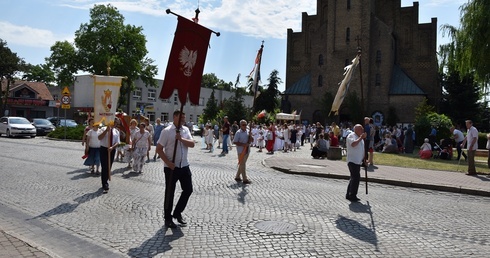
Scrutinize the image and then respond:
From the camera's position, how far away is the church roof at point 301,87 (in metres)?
Answer: 54.6

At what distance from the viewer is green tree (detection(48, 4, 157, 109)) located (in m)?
53.5

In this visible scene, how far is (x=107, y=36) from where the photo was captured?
53656 mm

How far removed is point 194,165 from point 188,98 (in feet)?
30.5

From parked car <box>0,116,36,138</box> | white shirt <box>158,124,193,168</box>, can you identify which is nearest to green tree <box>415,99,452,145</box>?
white shirt <box>158,124,193,168</box>

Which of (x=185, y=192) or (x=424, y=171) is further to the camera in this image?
(x=424, y=171)

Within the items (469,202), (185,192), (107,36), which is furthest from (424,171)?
(107,36)

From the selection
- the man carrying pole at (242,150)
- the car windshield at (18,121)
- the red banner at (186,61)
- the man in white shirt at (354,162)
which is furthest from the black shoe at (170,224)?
the car windshield at (18,121)

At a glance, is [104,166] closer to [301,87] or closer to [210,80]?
[301,87]

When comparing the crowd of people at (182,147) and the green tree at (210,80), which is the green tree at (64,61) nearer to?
the crowd of people at (182,147)

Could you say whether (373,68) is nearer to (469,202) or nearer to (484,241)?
(469,202)

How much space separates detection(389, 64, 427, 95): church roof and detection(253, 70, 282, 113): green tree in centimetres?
2154

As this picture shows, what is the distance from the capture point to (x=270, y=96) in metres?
68.2

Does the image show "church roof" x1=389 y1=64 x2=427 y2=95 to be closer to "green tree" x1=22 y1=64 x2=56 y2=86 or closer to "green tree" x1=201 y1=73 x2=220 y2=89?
"green tree" x1=22 y1=64 x2=56 y2=86

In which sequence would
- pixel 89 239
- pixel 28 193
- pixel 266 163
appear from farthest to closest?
pixel 266 163, pixel 28 193, pixel 89 239
